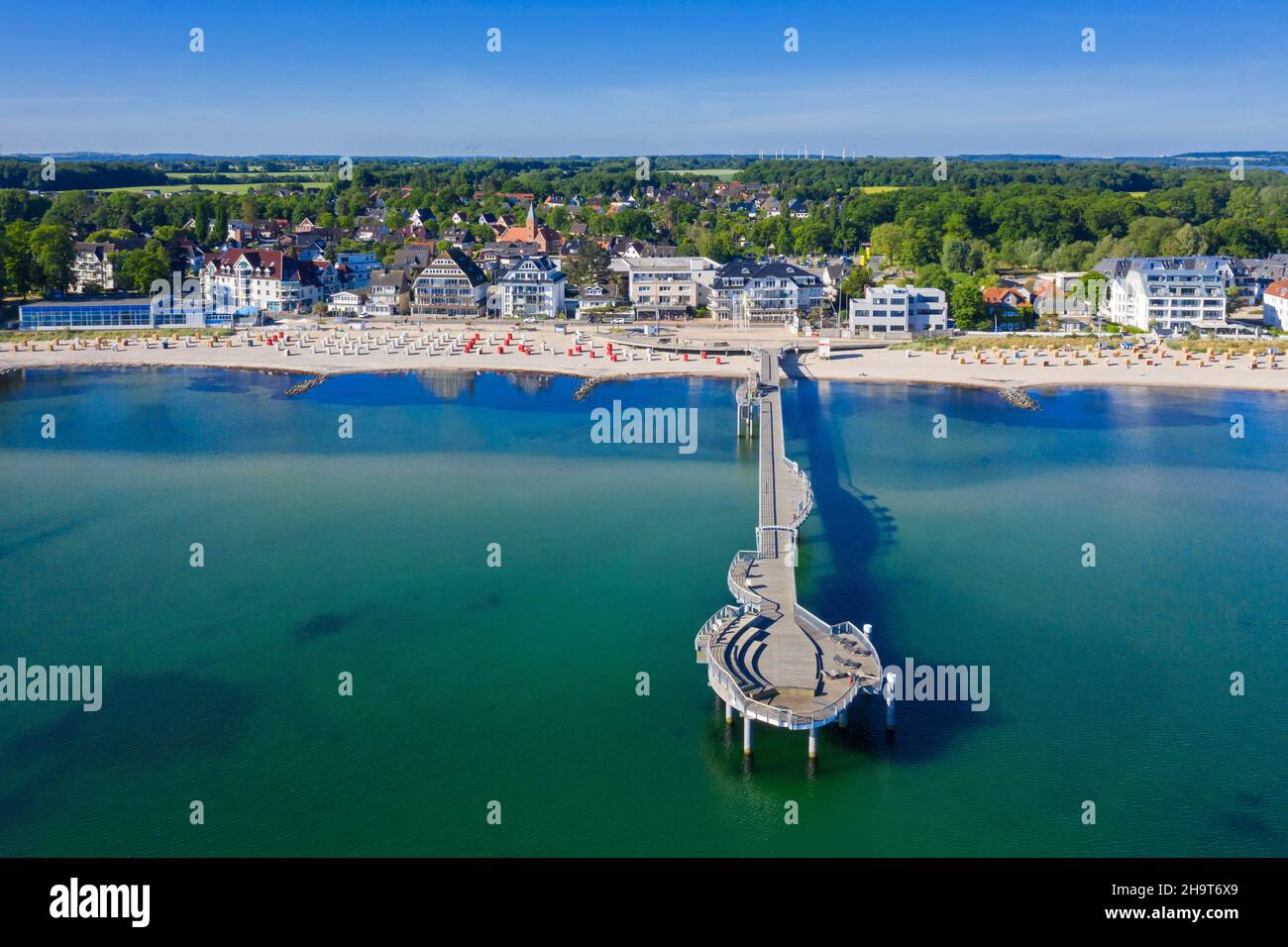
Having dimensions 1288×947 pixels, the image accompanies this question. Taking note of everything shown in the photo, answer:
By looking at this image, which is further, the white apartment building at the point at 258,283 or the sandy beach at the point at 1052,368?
the white apartment building at the point at 258,283

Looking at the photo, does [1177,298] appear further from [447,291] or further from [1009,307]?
[447,291]

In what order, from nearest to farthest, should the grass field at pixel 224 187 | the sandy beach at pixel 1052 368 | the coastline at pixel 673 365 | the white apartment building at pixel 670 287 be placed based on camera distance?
the sandy beach at pixel 1052 368
the coastline at pixel 673 365
the white apartment building at pixel 670 287
the grass field at pixel 224 187

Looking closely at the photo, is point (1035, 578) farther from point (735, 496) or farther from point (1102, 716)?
point (735, 496)

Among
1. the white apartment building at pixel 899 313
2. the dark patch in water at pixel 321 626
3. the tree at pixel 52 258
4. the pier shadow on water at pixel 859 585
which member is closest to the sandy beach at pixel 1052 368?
the white apartment building at pixel 899 313

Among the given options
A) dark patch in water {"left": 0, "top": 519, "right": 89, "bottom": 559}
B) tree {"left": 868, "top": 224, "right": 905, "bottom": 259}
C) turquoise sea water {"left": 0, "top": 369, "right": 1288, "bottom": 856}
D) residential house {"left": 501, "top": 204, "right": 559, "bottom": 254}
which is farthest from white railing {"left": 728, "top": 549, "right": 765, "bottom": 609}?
residential house {"left": 501, "top": 204, "right": 559, "bottom": 254}

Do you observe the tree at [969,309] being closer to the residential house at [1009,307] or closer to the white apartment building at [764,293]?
the residential house at [1009,307]
